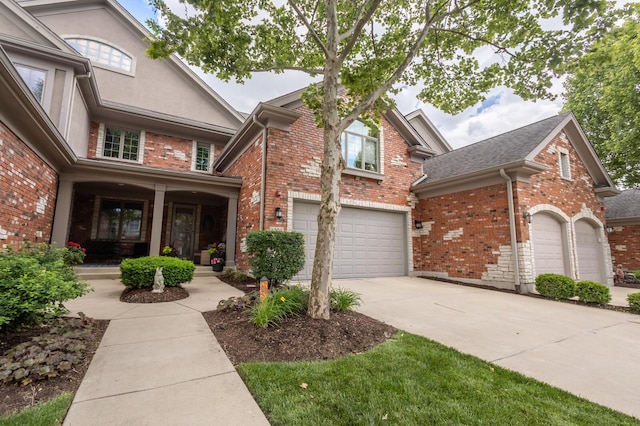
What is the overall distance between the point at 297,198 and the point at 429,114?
46.0 ft

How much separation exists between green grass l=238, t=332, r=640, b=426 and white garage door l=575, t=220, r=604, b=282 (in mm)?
9991

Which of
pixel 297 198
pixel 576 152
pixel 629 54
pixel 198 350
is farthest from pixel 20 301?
pixel 629 54

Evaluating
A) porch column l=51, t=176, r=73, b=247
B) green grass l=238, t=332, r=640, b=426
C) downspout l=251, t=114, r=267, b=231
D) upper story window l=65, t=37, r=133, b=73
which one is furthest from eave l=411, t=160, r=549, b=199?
upper story window l=65, t=37, r=133, b=73

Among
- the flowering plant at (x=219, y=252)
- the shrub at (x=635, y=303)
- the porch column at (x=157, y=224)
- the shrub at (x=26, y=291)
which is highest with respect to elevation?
the porch column at (x=157, y=224)

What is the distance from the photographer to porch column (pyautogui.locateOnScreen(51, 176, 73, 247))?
7617 millimetres

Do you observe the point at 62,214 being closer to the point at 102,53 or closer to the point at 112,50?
the point at 102,53

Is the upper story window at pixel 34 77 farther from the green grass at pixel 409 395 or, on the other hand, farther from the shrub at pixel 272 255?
the green grass at pixel 409 395

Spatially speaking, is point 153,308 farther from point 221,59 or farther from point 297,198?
point 221,59

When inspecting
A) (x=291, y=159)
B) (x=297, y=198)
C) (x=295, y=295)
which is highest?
(x=291, y=159)

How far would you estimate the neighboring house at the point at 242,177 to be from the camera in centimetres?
766

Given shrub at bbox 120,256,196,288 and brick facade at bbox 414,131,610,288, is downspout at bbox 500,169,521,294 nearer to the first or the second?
brick facade at bbox 414,131,610,288

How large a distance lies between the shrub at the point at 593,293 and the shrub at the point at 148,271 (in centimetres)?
892

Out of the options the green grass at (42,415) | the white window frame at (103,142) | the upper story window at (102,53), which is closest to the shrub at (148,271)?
the green grass at (42,415)

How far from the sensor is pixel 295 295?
448 centimetres
